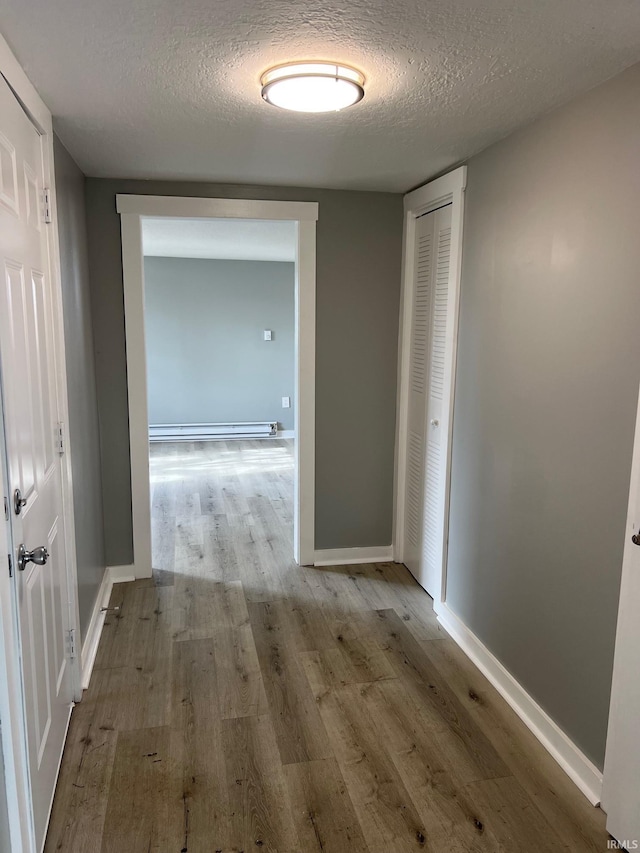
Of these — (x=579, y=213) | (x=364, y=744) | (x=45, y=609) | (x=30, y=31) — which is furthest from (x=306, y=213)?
(x=364, y=744)

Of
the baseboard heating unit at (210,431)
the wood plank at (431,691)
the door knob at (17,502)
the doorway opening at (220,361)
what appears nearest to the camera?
the door knob at (17,502)

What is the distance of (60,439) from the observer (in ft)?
7.02

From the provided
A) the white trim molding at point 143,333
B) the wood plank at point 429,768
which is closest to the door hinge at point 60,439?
A: the white trim molding at point 143,333

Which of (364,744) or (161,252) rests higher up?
(161,252)

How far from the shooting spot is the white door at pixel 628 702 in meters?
1.67

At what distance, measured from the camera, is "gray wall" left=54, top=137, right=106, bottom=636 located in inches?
94.6

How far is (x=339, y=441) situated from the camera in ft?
11.8

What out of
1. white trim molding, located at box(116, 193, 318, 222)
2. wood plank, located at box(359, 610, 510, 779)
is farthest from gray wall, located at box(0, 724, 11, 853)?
white trim molding, located at box(116, 193, 318, 222)

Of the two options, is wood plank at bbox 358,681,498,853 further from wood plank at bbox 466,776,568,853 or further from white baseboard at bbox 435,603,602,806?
white baseboard at bbox 435,603,602,806

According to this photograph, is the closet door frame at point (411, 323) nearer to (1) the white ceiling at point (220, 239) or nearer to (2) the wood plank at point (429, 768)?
(2) the wood plank at point (429, 768)

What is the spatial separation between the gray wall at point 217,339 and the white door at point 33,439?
16.2 feet

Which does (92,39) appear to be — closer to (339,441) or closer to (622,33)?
(622,33)

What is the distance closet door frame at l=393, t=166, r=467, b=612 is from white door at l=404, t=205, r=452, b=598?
0.03 metres

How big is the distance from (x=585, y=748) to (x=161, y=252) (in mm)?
5913
